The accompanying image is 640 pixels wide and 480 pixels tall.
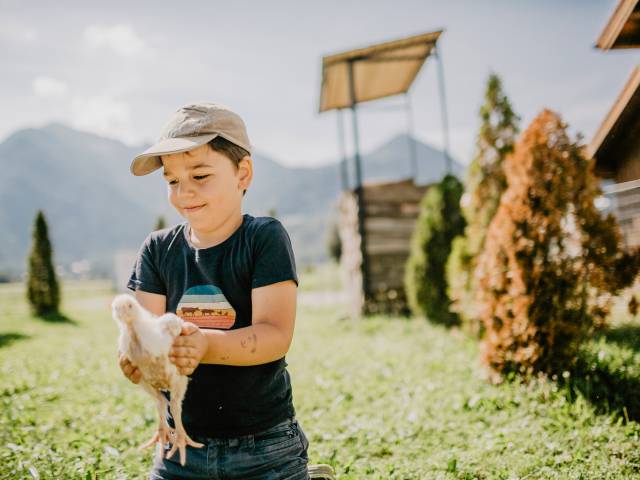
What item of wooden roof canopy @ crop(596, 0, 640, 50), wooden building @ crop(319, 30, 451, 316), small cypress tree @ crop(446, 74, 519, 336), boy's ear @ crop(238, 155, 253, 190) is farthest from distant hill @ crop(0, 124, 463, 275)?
boy's ear @ crop(238, 155, 253, 190)

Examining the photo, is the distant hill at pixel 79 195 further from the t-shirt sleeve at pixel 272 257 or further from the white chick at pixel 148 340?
the white chick at pixel 148 340

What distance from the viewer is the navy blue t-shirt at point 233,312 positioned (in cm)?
182

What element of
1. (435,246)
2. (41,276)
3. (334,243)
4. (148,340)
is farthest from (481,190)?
(334,243)

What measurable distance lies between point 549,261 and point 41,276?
17659 mm

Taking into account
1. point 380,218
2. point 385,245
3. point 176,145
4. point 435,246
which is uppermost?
point 380,218

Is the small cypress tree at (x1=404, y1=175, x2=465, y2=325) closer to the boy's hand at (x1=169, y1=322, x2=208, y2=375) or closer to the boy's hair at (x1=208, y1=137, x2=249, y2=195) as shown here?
the boy's hair at (x1=208, y1=137, x2=249, y2=195)

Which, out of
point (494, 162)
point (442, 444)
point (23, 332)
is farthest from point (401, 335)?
point (23, 332)

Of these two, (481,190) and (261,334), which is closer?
(261,334)

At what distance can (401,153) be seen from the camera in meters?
134

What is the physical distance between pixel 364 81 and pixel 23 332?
1191 centimetres

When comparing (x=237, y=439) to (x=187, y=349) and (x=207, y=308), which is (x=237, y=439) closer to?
(x=207, y=308)

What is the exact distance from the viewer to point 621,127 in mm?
6695

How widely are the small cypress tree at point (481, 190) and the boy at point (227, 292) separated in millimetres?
5102

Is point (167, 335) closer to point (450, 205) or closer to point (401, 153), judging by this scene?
point (450, 205)
